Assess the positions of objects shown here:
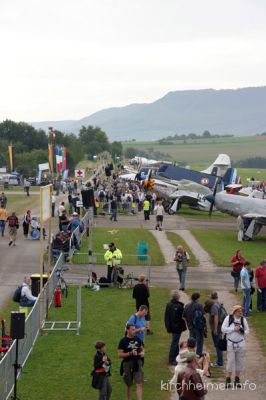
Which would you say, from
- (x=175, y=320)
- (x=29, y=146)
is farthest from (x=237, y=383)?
(x=29, y=146)

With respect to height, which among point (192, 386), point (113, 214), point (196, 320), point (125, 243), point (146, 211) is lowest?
point (125, 243)

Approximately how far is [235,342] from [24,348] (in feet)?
14.3

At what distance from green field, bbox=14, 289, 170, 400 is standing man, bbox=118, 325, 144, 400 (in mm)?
476

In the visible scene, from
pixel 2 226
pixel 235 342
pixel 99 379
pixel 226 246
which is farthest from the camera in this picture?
pixel 2 226

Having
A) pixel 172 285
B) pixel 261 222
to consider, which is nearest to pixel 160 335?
pixel 172 285

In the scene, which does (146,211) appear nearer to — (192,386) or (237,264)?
(237,264)

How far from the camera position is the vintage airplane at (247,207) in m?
38.4

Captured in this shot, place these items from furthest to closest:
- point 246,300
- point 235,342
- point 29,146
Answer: point 29,146, point 246,300, point 235,342

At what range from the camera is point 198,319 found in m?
15.8

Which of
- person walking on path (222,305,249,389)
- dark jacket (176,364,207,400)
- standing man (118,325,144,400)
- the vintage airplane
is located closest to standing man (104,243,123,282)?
person walking on path (222,305,249,389)

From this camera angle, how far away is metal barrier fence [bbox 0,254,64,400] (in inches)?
533

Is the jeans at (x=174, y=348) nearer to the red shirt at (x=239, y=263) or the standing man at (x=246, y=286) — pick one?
the standing man at (x=246, y=286)

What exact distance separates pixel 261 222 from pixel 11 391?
2607 cm

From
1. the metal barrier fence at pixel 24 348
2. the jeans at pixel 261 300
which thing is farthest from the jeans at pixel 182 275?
the metal barrier fence at pixel 24 348
